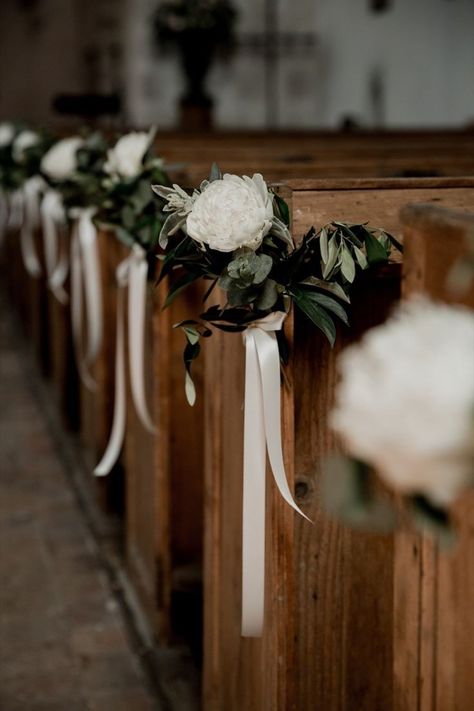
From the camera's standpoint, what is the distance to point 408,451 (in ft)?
2.97

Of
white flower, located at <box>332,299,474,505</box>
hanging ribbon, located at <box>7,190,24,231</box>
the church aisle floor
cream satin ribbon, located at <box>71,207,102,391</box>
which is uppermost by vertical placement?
white flower, located at <box>332,299,474,505</box>

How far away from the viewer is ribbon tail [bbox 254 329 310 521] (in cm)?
183

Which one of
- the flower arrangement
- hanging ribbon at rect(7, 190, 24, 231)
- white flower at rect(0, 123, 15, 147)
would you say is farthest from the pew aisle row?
the flower arrangement

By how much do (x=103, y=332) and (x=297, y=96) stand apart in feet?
26.6

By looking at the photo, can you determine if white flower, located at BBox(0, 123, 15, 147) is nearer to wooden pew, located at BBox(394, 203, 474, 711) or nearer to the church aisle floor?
the church aisle floor

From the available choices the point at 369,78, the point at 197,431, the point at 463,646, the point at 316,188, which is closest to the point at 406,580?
the point at 463,646

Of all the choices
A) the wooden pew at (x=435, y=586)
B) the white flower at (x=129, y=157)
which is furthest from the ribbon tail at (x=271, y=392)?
the white flower at (x=129, y=157)

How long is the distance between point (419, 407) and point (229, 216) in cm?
84

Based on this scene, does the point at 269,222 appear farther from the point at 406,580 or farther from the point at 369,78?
the point at 369,78

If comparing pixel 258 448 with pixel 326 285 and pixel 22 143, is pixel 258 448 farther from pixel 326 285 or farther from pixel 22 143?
pixel 22 143

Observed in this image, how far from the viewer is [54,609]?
3.32 meters

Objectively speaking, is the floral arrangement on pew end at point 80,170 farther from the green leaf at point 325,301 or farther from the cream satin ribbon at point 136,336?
the green leaf at point 325,301

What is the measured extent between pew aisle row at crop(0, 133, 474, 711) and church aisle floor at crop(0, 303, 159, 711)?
0.47 feet

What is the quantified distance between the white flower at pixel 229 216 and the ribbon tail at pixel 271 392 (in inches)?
7.0
